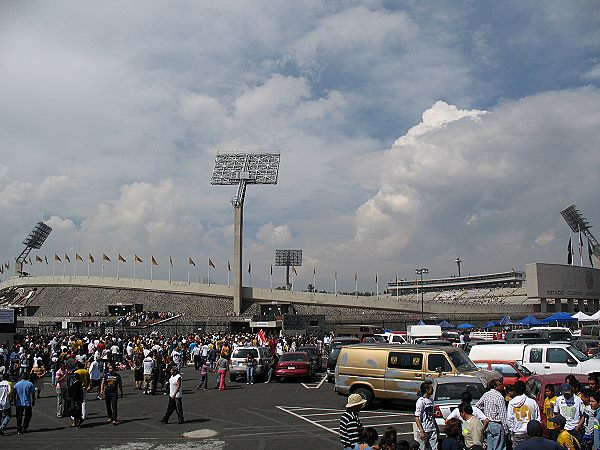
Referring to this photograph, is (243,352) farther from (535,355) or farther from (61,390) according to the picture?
(535,355)

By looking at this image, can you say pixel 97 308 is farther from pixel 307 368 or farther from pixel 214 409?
pixel 214 409

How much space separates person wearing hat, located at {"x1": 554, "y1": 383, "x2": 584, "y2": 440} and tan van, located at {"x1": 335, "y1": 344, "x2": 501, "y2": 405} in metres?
5.45

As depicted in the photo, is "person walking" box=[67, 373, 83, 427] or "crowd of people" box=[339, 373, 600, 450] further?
"person walking" box=[67, 373, 83, 427]

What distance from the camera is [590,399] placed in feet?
32.4

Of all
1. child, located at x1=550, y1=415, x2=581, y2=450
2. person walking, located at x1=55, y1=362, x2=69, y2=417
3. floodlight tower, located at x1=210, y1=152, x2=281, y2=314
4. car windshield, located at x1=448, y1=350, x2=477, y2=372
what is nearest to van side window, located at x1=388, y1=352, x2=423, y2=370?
car windshield, located at x1=448, y1=350, x2=477, y2=372

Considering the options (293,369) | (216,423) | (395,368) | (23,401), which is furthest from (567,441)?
(293,369)

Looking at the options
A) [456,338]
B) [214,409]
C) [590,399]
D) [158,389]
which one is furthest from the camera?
[456,338]

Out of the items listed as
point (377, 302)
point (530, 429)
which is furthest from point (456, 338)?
point (377, 302)

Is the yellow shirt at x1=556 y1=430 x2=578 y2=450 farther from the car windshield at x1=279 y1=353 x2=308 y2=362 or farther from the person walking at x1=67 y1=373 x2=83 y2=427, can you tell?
the car windshield at x1=279 y1=353 x2=308 y2=362

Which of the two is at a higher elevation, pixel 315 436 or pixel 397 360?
pixel 397 360

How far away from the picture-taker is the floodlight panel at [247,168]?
8600 centimetres

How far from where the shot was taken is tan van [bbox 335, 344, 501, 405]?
16641mm

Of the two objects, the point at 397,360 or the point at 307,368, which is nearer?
the point at 397,360

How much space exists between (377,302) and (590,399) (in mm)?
72165
